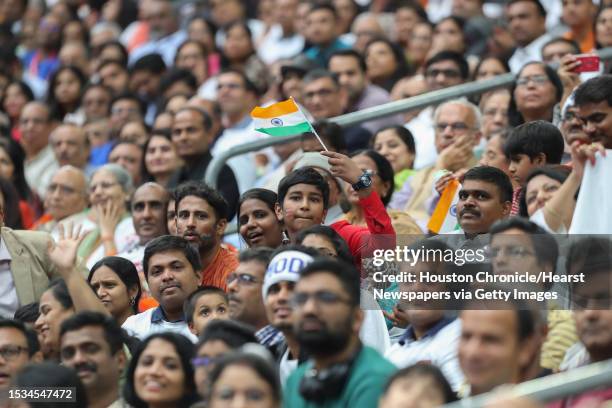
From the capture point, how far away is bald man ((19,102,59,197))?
15.0 m

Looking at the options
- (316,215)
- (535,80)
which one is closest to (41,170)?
(535,80)

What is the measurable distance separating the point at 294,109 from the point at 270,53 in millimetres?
6835

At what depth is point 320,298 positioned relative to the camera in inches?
287

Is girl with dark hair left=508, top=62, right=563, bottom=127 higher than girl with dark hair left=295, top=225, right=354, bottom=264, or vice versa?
girl with dark hair left=508, top=62, right=563, bottom=127

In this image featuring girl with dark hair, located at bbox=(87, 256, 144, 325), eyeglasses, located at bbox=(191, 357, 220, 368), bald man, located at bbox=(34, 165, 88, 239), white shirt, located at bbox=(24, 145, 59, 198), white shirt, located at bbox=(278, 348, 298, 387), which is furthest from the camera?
white shirt, located at bbox=(24, 145, 59, 198)

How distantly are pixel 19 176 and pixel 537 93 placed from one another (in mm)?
5026

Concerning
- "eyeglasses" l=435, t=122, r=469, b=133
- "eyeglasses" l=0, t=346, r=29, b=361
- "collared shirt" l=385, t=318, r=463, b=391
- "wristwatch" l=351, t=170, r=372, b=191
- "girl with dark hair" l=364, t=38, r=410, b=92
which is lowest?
"eyeglasses" l=0, t=346, r=29, b=361

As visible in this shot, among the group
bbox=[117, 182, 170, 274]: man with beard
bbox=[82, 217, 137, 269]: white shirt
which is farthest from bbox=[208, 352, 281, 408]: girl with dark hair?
bbox=[82, 217, 137, 269]: white shirt

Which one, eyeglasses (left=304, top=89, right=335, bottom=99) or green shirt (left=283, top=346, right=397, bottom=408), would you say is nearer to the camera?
green shirt (left=283, top=346, right=397, bottom=408)

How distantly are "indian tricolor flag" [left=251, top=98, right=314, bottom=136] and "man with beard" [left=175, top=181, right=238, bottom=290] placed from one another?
0.55m

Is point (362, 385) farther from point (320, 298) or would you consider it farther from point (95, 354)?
point (95, 354)

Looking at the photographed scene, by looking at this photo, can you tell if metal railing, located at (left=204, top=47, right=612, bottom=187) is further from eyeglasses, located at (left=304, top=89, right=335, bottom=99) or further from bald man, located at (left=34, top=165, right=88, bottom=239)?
bald man, located at (left=34, top=165, right=88, bottom=239)

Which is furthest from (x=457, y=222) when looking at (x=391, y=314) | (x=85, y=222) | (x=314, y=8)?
(x=314, y=8)

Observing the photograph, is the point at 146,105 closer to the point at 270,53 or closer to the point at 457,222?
the point at 270,53
